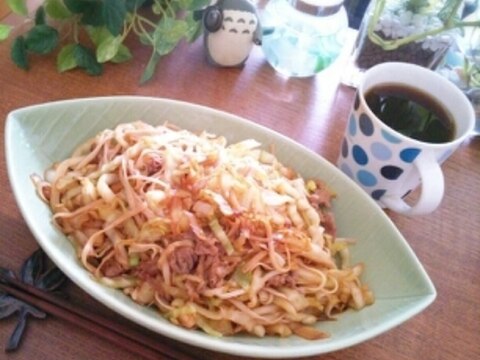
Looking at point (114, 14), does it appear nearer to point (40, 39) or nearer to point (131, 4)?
point (131, 4)

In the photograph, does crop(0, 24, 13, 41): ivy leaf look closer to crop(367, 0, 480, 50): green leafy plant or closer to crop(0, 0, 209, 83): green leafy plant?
crop(0, 0, 209, 83): green leafy plant

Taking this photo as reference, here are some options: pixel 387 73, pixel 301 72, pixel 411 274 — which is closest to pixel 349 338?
pixel 411 274

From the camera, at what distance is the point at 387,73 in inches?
26.3

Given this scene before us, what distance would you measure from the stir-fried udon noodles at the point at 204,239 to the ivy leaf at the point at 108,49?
0.76 ft

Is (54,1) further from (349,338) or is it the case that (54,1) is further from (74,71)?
(349,338)

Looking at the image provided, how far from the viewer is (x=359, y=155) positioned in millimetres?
648

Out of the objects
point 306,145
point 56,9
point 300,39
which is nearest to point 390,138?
point 306,145

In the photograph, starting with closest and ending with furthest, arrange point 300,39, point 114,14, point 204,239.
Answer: point 204,239 → point 114,14 → point 300,39

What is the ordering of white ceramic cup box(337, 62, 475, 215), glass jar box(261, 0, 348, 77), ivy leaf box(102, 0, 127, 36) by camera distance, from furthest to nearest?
glass jar box(261, 0, 348, 77) → ivy leaf box(102, 0, 127, 36) → white ceramic cup box(337, 62, 475, 215)

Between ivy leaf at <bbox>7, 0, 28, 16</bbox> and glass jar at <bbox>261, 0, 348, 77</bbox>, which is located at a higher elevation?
ivy leaf at <bbox>7, 0, 28, 16</bbox>

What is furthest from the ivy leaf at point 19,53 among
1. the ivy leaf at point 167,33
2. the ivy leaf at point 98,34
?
the ivy leaf at point 167,33

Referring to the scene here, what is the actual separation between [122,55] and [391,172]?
1.64 feet

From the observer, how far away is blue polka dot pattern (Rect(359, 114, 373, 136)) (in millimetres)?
608

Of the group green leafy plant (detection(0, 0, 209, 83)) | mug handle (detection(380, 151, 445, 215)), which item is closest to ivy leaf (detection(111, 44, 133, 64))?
green leafy plant (detection(0, 0, 209, 83))
